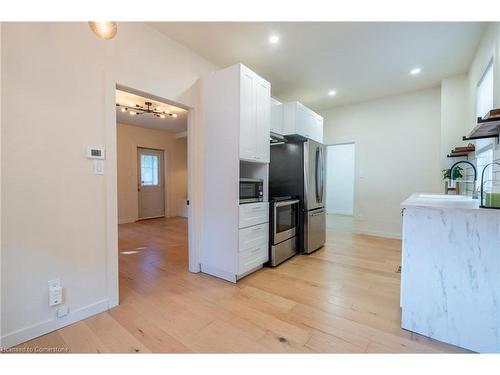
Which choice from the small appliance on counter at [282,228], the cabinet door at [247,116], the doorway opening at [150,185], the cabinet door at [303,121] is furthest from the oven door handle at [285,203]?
the doorway opening at [150,185]

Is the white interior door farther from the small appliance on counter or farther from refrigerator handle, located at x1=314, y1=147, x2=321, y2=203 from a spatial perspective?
refrigerator handle, located at x1=314, y1=147, x2=321, y2=203

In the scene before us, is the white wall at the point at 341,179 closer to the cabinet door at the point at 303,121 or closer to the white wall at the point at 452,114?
the white wall at the point at 452,114

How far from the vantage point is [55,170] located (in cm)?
168

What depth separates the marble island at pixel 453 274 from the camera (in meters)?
1.42

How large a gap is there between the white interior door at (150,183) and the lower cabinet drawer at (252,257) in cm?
496

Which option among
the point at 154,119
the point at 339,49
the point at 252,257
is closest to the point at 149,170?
the point at 154,119

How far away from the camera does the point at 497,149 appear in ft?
6.91

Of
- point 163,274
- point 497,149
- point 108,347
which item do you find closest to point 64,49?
point 108,347

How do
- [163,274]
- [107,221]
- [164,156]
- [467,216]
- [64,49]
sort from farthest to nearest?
[164,156], [163,274], [107,221], [64,49], [467,216]

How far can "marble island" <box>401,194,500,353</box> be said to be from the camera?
4.65ft

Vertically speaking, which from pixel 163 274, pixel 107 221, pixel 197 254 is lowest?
pixel 163 274

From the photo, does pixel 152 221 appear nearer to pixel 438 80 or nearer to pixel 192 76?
pixel 192 76

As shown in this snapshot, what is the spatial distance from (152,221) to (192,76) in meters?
4.72

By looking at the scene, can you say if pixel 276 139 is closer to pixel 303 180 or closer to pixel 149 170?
pixel 303 180
